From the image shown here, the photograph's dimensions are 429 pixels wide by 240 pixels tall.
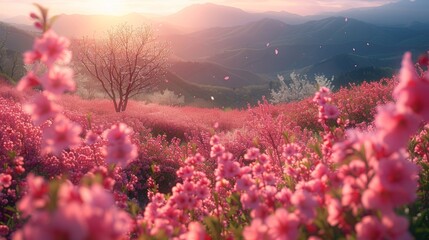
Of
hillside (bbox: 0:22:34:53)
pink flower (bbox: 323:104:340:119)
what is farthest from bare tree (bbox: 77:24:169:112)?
hillside (bbox: 0:22:34:53)

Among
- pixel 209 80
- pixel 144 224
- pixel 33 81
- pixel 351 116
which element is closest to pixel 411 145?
pixel 144 224

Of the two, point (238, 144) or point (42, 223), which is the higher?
point (42, 223)

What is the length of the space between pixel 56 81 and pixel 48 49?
0.78 ft

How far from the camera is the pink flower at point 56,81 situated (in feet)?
7.17

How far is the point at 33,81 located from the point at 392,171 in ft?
6.80

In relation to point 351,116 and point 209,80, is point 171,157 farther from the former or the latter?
point 209,80

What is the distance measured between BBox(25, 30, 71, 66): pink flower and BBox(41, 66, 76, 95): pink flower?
0.10 meters

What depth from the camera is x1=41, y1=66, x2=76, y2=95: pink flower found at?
86.0 inches

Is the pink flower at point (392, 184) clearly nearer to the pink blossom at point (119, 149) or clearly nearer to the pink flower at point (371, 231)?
the pink flower at point (371, 231)

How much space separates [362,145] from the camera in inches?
85.2

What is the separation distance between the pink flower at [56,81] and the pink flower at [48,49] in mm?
103

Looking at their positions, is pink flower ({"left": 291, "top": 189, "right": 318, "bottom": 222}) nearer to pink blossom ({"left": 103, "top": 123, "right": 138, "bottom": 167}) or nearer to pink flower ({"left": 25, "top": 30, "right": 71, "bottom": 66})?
pink blossom ({"left": 103, "top": 123, "right": 138, "bottom": 167})

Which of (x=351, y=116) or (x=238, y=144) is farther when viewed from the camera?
(x=351, y=116)

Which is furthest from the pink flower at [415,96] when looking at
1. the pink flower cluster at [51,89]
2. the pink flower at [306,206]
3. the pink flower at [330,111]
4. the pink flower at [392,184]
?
the pink flower at [330,111]
